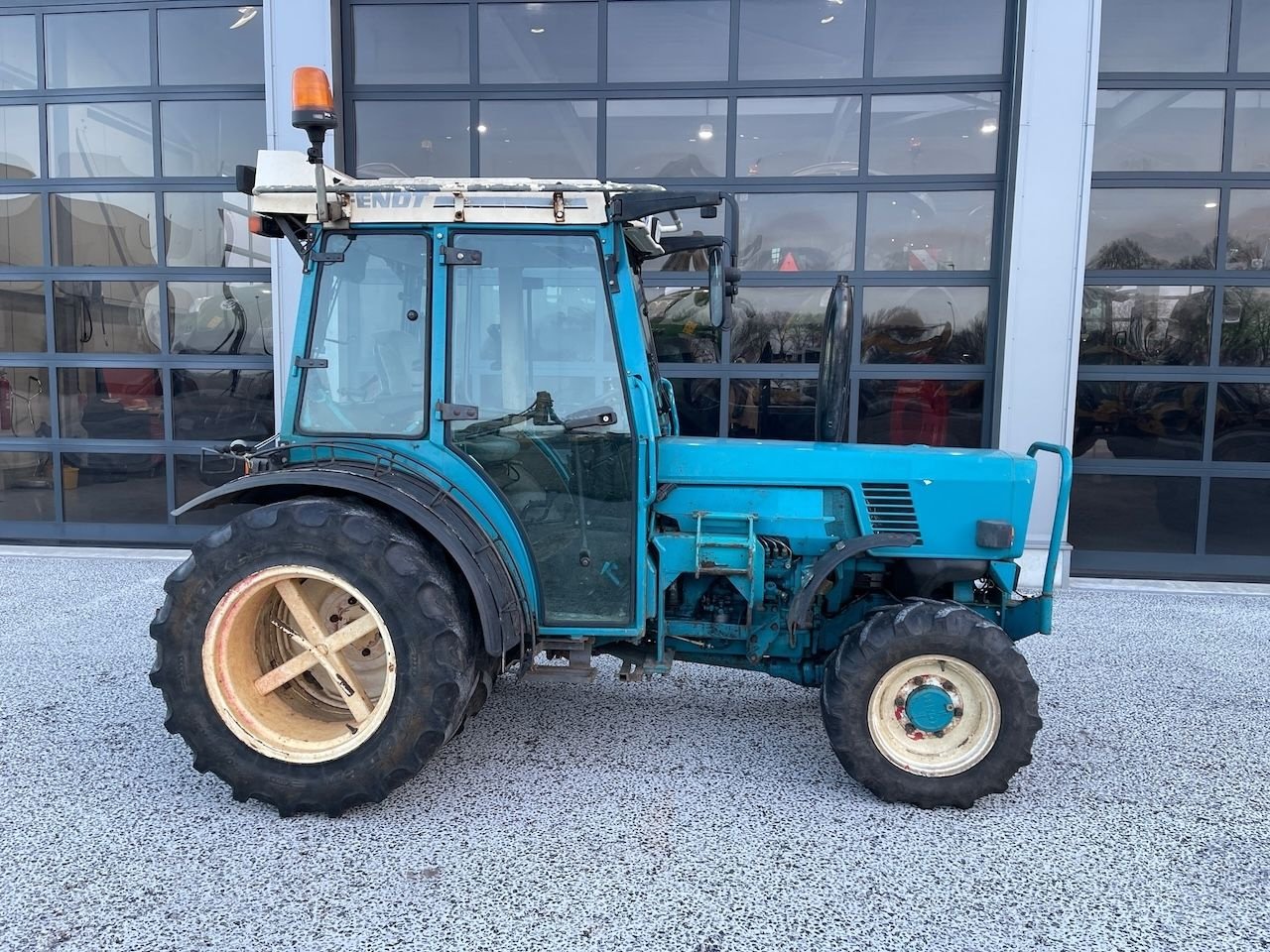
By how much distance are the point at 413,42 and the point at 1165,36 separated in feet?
18.7

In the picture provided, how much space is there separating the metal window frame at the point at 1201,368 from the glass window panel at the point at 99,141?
24.9ft

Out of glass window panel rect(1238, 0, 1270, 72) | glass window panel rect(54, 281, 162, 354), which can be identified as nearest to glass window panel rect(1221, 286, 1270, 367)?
glass window panel rect(1238, 0, 1270, 72)

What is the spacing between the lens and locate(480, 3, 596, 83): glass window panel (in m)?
6.35

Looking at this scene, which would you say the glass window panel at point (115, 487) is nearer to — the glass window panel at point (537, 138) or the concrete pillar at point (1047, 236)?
the glass window panel at point (537, 138)

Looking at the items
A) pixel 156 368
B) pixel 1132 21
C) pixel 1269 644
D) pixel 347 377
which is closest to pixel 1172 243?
pixel 1132 21

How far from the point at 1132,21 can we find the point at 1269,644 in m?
4.51

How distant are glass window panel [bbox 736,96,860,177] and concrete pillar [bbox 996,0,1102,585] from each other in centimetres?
123

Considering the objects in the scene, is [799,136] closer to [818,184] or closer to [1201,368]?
[818,184]

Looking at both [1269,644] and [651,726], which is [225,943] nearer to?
[651,726]

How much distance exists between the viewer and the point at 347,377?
3002 mm

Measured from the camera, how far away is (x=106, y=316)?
6844 millimetres

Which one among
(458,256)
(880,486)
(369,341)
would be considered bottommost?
(880,486)

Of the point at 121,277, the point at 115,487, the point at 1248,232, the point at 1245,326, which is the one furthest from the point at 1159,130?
the point at 115,487

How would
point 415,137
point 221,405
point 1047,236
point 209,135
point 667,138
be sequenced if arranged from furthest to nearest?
1. point 221,405
2. point 209,135
3. point 415,137
4. point 667,138
5. point 1047,236
